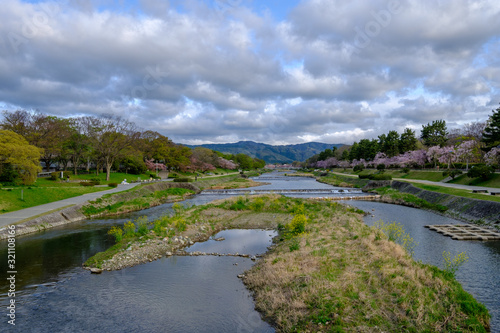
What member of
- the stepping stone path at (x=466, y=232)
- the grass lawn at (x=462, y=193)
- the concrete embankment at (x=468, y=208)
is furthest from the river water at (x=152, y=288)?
the grass lawn at (x=462, y=193)

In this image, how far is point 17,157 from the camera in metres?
32.5

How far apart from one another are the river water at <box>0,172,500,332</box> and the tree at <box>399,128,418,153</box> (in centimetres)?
7021

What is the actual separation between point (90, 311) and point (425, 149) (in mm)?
86570

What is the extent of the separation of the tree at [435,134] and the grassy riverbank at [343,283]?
7322 cm

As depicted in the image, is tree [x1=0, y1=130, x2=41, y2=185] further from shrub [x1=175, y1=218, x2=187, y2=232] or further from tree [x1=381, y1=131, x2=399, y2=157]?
tree [x1=381, y1=131, x2=399, y2=157]

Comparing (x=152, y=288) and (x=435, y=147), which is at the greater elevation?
(x=435, y=147)

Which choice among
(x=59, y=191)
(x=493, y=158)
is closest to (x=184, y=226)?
(x=59, y=191)

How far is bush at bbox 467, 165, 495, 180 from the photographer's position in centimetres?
3966

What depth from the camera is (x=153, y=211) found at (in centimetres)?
3338

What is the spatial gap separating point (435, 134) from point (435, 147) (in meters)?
14.5

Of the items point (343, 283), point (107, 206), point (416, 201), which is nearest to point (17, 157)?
point (107, 206)

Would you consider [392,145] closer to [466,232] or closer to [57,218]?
[466,232]

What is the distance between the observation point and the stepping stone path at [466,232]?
20.3 metres

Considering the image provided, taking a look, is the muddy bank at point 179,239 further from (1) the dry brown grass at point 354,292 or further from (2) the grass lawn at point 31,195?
(2) the grass lawn at point 31,195
